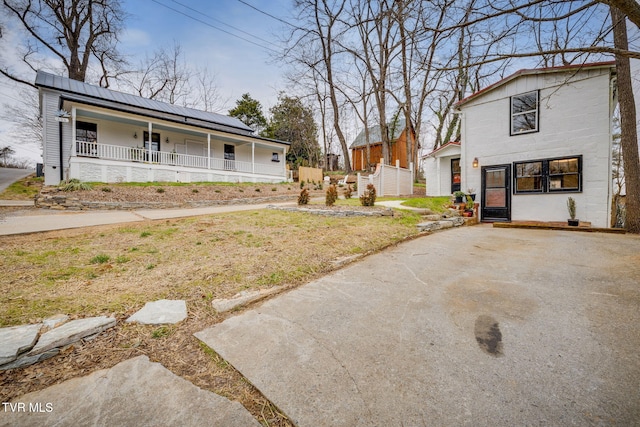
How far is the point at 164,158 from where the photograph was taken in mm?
15227

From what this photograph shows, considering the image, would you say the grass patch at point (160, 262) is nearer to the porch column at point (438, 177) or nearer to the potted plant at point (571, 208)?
the potted plant at point (571, 208)

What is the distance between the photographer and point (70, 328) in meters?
1.99

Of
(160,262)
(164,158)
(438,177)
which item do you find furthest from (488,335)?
(164,158)

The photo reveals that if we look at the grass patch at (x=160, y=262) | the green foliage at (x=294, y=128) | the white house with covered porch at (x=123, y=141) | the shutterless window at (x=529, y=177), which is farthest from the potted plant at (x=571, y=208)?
the green foliage at (x=294, y=128)

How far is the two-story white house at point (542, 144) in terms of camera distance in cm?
731

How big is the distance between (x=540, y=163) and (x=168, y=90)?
91.2 ft

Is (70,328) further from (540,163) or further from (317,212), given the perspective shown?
(540,163)

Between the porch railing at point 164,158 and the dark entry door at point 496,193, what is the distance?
45.4ft

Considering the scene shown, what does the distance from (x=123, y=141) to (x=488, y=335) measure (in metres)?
18.8

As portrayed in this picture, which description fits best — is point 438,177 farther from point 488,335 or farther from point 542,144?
point 488,335

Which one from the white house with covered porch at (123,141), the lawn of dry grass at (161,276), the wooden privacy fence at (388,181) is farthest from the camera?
the wooden privacy fence at (388,181)

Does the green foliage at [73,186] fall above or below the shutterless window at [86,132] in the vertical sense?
below

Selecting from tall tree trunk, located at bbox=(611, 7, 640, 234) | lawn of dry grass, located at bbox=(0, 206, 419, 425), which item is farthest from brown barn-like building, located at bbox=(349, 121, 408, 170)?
lawn of dry grass, located at bbox=(0, 206, 419, 425)

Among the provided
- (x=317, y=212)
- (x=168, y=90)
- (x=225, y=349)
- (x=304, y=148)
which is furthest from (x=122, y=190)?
(x=304, y=148)
